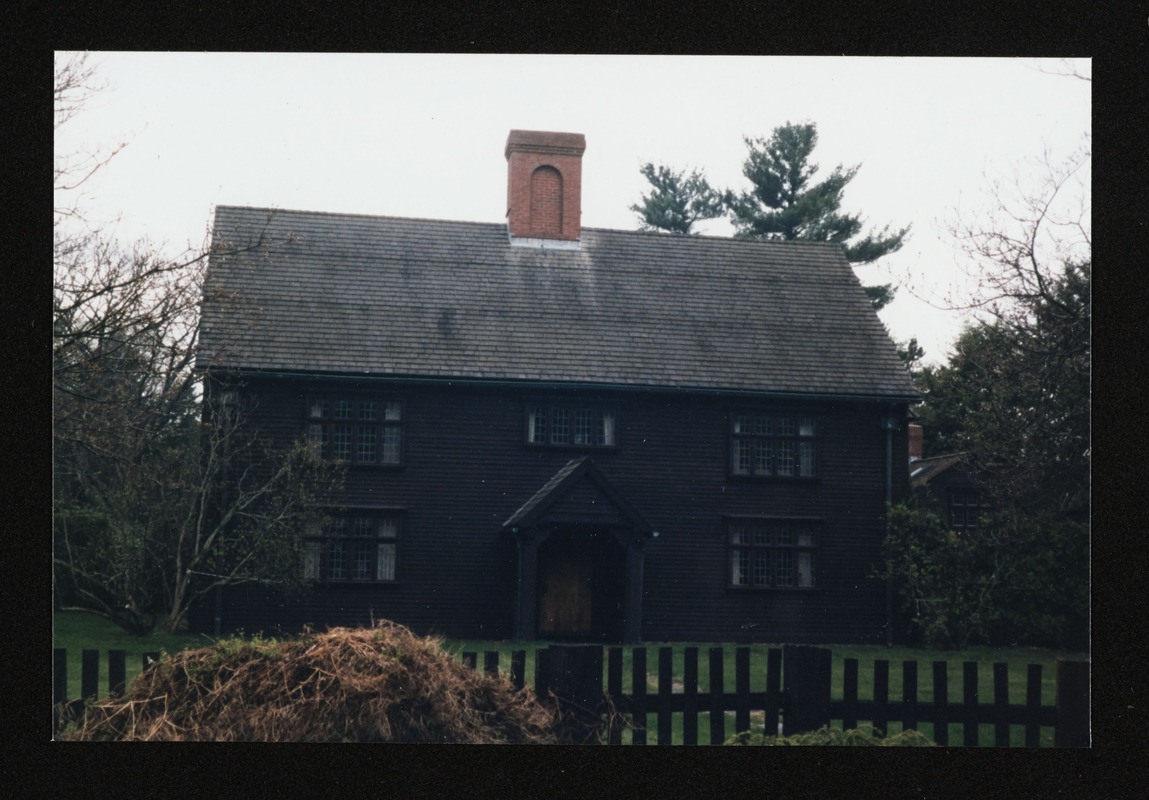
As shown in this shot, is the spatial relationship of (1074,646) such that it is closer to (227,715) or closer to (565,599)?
(565,599)

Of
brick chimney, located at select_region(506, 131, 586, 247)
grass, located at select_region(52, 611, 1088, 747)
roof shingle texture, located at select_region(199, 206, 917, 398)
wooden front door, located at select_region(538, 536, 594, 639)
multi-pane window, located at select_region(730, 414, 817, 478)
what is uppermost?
brick chimney, located at select_region(506, 131, 586, 247)

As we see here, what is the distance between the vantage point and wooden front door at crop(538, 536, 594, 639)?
19609 millimetres

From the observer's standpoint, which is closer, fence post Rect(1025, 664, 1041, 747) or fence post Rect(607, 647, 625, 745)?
fence post Rect(607, 647, 625, 745)

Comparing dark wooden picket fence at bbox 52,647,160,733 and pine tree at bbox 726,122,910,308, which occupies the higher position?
pine tree at bbox 726,122,910,308

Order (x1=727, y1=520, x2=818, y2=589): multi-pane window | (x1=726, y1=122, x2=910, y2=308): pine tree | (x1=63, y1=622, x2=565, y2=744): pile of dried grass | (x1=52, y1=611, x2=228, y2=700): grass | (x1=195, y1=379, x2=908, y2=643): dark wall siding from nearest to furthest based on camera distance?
(x1=63, y1=622, x2=565, y2=744): pile of dried grass, (x1=52, y1=611, x2=228, y2=700): grass, (x1=195, y1=379, x2=908, y2=643): dark wall siding, (x1=727, y1=520, x2=818, y2=589): multi-pane window, (x1=726, y1=122, x2=910, y2=308): pine tree

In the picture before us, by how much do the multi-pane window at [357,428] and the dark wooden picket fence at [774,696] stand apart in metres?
9.57

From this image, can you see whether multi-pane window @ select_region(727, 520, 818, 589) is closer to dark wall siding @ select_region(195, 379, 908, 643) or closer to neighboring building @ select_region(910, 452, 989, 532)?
dark wall siding @ select_region(195, 379, 908, 643)

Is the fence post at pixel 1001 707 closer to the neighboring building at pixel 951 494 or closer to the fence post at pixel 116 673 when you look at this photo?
the fence post at pixel 116 673

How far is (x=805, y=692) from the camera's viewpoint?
891cm

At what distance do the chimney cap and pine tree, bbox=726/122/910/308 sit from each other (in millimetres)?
12103

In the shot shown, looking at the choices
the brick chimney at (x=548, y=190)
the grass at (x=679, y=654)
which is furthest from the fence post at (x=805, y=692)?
the brick chimney at (x=548, y=190)

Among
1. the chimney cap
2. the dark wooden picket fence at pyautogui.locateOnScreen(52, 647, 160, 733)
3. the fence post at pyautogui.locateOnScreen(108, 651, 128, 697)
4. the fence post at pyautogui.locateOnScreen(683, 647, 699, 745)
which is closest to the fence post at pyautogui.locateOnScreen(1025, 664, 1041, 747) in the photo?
the fence post at pyautogui.locateOnScreen(683, 647, 699, 745)

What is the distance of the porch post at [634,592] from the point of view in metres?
19.3

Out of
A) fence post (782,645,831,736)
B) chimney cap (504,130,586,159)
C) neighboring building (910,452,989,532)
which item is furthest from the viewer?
chimney cap (504,130,586,159)
